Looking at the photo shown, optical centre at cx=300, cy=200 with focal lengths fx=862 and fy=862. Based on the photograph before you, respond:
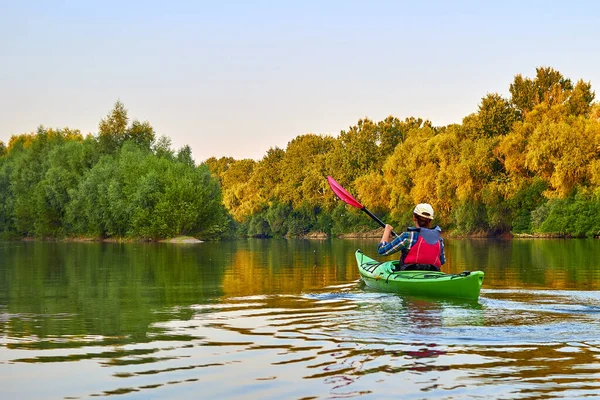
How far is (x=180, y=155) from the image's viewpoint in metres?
76.8

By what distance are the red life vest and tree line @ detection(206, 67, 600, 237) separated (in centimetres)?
4670

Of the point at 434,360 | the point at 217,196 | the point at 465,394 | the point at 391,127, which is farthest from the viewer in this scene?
the point at 391,127

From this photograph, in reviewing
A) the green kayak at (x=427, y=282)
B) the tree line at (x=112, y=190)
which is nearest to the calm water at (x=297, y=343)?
the green kayak at (x=427, y=282)

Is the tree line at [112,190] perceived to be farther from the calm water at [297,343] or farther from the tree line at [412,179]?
the calm water at [297,343]

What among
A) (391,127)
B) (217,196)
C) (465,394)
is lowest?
(465,394)

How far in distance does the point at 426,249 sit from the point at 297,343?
19.6 feet

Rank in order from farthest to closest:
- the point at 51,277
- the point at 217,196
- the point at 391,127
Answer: the point at 391,127, the point at 217,196, the point at 51,277

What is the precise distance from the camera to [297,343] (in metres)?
9.72

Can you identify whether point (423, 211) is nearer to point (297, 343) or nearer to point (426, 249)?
point (426, 249)

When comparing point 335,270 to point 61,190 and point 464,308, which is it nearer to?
point 464,308

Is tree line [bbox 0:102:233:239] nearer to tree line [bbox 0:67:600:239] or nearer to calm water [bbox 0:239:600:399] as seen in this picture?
tree line [bbox 0:67:600:239]

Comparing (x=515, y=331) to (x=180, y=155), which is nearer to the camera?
(x=515, y=331)

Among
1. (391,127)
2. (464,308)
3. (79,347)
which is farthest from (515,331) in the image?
(391,127)

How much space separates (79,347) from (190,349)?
1.26 meters
